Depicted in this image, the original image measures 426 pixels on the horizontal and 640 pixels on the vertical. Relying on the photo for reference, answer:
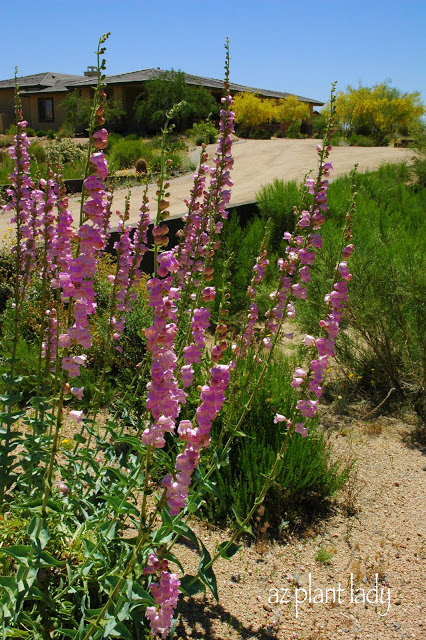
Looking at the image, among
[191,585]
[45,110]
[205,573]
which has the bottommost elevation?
[191,585]

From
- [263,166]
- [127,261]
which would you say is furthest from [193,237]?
[263,166]

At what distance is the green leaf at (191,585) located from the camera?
224cm

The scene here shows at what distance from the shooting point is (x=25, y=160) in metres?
2.70

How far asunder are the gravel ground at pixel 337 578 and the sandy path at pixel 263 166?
8.65m

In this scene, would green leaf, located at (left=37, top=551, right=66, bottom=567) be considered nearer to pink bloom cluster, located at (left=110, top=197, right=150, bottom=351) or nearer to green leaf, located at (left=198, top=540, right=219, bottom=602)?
green leaf, located at (left=198, top=540, right=219, bottom=602)

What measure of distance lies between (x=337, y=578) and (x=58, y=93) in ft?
137

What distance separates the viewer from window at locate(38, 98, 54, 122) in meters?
40.0

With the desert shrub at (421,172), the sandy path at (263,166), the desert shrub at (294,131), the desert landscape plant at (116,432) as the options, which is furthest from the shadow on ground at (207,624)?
the desert shrub at (294,131)

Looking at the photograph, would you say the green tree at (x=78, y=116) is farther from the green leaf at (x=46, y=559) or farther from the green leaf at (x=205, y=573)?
the green leaf at (x=46, y=559)

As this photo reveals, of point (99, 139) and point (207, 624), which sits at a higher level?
point (99, 139)

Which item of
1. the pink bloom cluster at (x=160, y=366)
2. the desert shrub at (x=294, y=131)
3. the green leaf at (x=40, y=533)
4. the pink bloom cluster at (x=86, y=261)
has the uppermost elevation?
the desert shrub at (x=294, y=131)

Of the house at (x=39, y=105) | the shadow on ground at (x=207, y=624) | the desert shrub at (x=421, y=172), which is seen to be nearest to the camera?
the shadow on ground at (x=207, y=624)

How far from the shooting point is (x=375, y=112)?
128 feet

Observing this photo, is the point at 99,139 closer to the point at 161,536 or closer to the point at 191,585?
the point at 161,536
